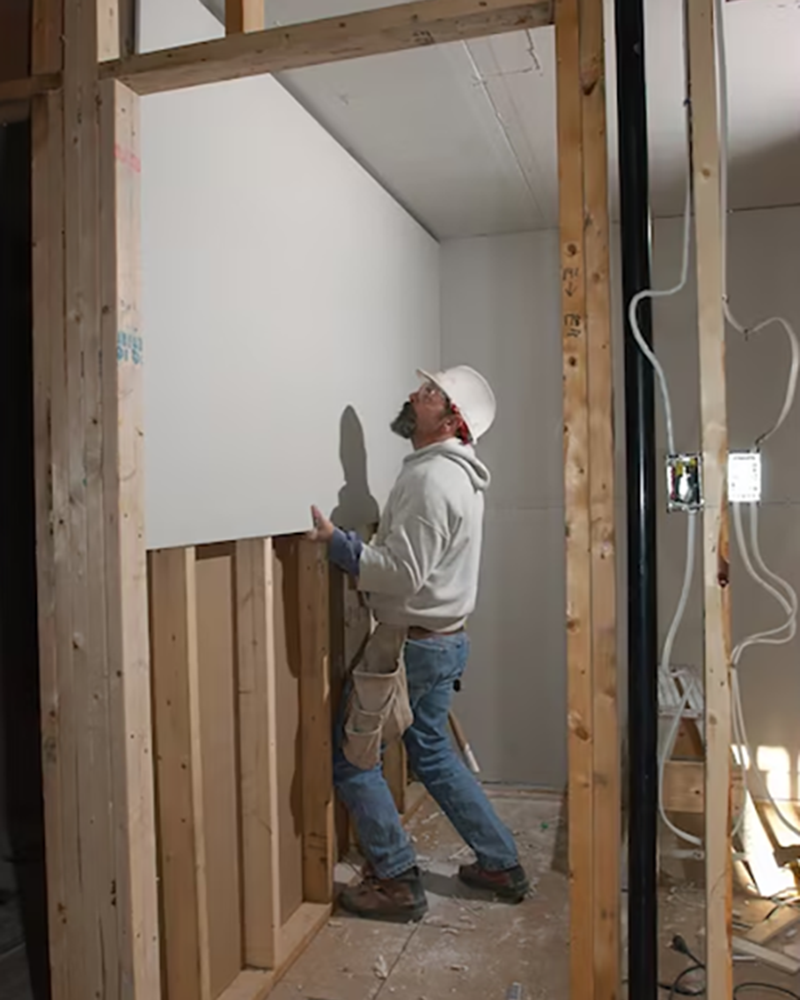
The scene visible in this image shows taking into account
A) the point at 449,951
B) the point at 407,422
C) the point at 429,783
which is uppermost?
the point at 407,422

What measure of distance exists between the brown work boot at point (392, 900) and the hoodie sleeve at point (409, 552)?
2.84 feet

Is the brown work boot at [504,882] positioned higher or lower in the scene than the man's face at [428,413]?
lower

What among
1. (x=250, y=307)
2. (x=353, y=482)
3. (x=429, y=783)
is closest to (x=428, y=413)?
(x=353, y=482)

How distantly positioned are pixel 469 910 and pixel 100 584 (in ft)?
5.50

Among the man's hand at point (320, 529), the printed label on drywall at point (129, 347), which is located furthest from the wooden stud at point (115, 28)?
the man's hand at point (320, 529)

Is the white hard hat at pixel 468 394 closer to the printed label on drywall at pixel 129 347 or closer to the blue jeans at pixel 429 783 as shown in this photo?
the blue jeans at pixel 429 783

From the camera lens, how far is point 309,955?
254 centimetres

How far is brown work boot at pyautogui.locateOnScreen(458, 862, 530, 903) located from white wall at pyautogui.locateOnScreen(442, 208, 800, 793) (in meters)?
1.10

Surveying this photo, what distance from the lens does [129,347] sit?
1823 mm

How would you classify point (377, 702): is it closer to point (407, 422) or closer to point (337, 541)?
point (337, 541)

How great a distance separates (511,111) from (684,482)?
1723 millimetres

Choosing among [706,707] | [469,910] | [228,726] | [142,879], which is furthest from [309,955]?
[706,707]

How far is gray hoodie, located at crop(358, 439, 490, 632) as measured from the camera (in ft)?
9.10

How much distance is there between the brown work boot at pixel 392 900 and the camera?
2732 mm
